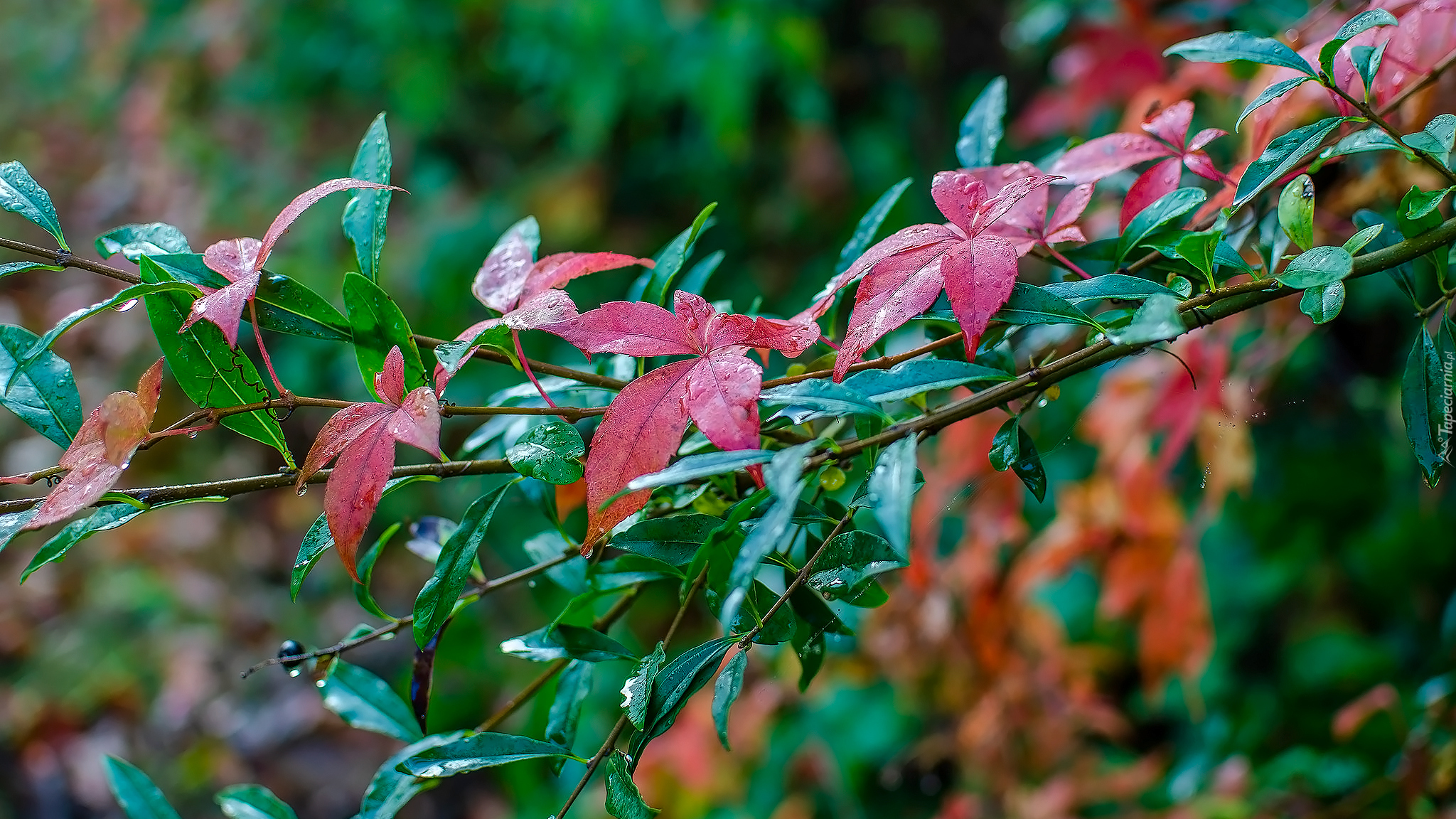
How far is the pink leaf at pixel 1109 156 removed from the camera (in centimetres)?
46

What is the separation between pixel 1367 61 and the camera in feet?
1.31

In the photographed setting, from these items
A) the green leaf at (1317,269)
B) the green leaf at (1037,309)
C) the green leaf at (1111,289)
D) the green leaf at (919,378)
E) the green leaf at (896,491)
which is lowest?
the green leaf at (896,491)

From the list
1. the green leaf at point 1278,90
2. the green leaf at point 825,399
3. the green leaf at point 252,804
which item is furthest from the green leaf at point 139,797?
the green leaf at point 1278,90

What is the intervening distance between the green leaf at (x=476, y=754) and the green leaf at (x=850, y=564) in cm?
14

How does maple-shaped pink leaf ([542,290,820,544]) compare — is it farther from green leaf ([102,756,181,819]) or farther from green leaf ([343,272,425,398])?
green leaf ([102,756,181,819])

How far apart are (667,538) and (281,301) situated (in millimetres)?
190

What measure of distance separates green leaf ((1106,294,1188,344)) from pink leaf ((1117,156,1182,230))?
168 millimetres

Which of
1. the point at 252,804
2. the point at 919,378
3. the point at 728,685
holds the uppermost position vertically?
the point at 919,378

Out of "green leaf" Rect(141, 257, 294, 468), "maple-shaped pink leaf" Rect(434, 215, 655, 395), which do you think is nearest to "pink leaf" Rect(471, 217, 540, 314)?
"maple-shaped pink leaf" Rect(434, 215, 655, 395)

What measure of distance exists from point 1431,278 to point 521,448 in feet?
3.96

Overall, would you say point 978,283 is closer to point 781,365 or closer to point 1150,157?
point 1150,157

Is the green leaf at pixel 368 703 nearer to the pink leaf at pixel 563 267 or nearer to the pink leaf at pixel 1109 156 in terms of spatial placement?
the pink leaf at pixel 563 267

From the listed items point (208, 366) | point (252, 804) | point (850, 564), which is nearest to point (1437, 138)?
point (850, 564)

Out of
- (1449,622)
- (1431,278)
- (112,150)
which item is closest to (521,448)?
(1449,622)
